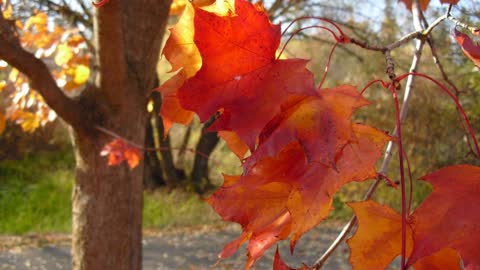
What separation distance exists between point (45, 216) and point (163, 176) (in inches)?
77.6

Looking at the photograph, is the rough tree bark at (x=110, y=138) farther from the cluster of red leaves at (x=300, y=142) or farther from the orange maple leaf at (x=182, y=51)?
the cluster of red leaves at (x=300, y=142)

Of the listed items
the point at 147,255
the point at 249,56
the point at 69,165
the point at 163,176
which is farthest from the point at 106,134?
the point at 69,165

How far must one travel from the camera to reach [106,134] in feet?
6.54

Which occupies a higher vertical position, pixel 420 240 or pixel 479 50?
pixel 479 50

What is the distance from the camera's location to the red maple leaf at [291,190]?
0.49 m

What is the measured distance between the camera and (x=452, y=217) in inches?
19.0

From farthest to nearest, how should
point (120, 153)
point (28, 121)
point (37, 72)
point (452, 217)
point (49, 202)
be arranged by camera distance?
point (49, 202) → point (28, 121) → point (120, 153) → point (37, 72) → point (452, 217)

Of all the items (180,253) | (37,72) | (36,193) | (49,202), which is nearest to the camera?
(37,72)

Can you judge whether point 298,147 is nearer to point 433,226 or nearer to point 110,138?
point 433,226

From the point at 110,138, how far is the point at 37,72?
44 cm

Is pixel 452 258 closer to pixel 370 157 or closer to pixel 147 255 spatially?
pixel 370 157

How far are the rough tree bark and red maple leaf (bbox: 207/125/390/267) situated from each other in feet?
4.51

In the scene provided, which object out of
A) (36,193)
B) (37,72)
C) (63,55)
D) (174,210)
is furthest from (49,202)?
(37,72)

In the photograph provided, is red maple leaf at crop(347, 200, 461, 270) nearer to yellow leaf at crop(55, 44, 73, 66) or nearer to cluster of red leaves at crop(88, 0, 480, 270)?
cluster of red leaves at crop(88, 0, 480, 270)
